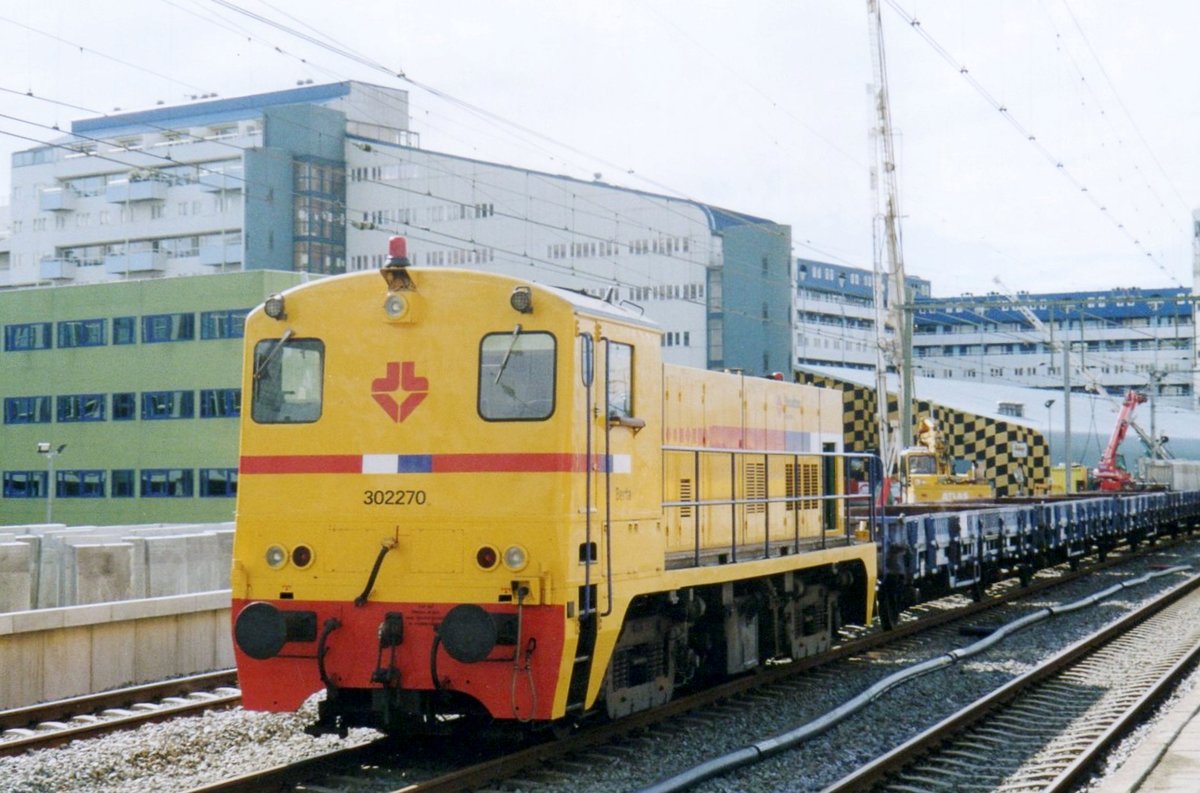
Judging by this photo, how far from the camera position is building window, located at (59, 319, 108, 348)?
4988cm

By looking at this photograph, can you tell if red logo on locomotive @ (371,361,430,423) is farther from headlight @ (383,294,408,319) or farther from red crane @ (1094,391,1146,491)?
red crane @ (1094,391,1146,491)

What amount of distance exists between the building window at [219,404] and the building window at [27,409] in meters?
7.95

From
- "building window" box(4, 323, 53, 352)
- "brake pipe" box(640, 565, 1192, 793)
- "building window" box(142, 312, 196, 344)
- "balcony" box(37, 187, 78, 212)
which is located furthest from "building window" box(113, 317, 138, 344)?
"brake pipe" box(640, 565, 1192, 793)

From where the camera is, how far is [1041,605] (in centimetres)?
1859

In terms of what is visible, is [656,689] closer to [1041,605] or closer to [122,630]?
[122,630]

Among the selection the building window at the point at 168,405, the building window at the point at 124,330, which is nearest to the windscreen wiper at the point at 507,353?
the building window at the point at 168,405

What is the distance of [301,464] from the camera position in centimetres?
851

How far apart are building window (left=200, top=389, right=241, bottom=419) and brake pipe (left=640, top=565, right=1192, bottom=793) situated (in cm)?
3583

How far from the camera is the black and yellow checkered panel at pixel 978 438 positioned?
48172mm

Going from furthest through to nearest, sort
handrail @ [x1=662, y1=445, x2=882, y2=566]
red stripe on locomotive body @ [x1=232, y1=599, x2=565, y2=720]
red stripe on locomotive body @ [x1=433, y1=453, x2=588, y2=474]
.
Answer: handrail @ [x1=662, y1=445, x2=882, y2=566] < red stripe on locomotive body @ [x1=433, y1=453, x2=588, y2=474] < red stripe on locomotive body @ [x1=232, y1=599, x2=565, y2=720]

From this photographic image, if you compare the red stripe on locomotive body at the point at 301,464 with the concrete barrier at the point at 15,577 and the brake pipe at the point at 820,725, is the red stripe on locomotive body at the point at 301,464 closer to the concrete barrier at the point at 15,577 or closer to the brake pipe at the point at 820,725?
the brake pipe at the point at 820,725

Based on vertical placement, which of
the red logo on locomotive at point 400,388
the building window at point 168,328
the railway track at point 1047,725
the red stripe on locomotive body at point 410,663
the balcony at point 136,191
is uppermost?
the balcony at point 136,191

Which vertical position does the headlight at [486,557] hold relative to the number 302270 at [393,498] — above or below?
below

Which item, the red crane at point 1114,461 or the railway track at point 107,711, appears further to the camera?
the red crane at point 1114,461
